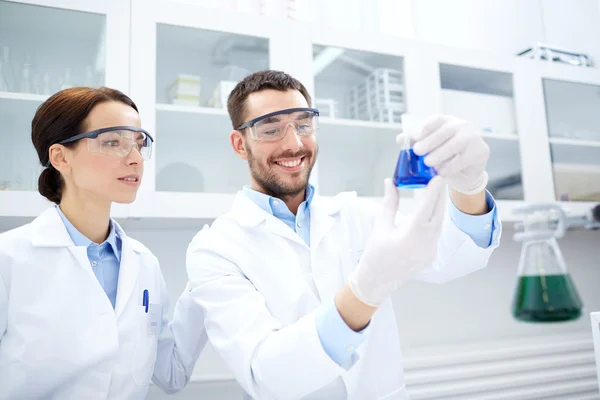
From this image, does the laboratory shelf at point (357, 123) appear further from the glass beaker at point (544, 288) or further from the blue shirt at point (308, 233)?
the glass beaker at point (544, 288)

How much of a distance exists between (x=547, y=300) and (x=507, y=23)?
2614mm

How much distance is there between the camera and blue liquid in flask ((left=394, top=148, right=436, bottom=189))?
82cm

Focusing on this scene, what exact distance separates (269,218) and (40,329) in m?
0.59

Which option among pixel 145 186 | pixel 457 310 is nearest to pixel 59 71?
pixel 145 186

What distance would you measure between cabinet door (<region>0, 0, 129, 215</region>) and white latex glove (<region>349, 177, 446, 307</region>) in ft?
4.03

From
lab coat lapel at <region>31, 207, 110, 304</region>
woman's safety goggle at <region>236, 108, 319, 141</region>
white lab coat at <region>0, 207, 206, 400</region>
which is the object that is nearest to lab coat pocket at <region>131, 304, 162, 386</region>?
white lab coat at <region>0, 207, 206, 400</region>

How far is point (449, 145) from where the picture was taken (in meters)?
0.79

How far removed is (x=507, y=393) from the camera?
2041mm

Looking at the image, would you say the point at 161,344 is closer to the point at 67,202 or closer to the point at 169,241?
the point at 67,202

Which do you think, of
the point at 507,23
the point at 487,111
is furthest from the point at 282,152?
the point at 507,23

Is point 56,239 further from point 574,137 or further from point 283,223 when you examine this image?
point 574,137

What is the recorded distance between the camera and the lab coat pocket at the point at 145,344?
49.1 inches

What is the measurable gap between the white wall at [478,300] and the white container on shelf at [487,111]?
46 centimetres

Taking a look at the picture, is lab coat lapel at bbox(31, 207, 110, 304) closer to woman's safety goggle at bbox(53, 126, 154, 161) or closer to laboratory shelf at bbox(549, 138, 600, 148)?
woman's safety goggle at bbox(53, 126, 154, 161)
